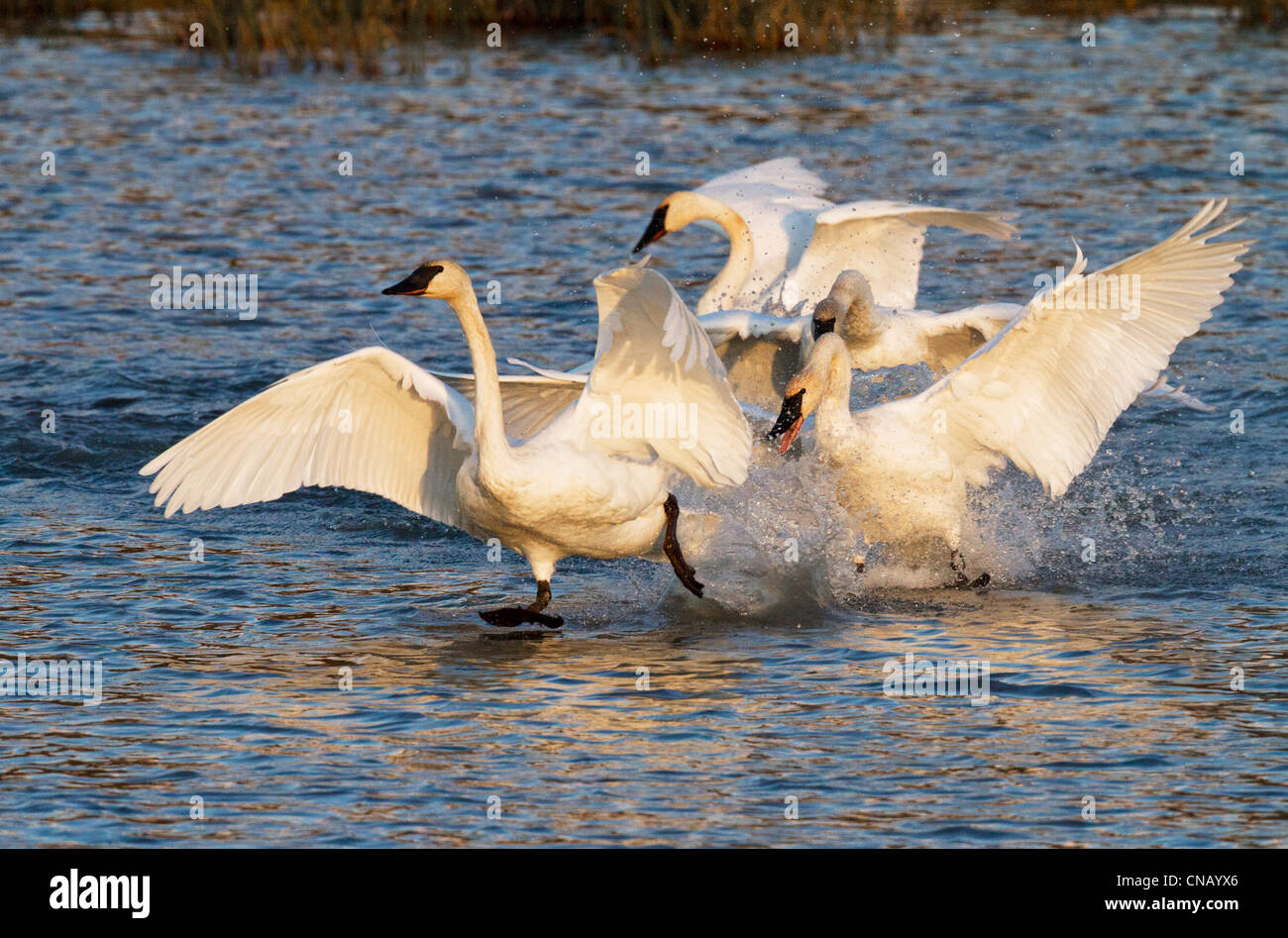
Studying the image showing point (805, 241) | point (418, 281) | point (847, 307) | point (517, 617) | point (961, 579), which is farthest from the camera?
point (805, 241)

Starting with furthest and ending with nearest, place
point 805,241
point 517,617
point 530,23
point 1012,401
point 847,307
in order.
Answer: point 530,23 → point 805,241 → point 847,307 → point 1012,401 → point 517,617

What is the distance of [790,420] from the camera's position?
8.25 m

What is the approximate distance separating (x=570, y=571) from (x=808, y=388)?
1.64 metres

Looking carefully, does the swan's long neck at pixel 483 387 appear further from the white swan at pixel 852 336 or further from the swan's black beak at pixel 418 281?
the white swan at pixel 852 336

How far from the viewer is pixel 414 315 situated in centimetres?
1369

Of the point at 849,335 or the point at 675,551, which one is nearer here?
the point at 675,551

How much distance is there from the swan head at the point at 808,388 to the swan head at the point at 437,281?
1541 mm

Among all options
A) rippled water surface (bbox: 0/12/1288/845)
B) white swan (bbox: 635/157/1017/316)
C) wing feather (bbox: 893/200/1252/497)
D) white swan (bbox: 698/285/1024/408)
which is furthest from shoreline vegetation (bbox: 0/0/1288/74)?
wing feather (bbox: 893/200/1252/497)

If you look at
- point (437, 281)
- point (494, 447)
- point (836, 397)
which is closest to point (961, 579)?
point (836, 397)

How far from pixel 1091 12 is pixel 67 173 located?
13152 mm

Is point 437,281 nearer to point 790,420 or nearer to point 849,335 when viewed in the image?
point 790,420

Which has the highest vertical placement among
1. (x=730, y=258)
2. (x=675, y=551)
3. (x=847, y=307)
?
(x=730, y=258)

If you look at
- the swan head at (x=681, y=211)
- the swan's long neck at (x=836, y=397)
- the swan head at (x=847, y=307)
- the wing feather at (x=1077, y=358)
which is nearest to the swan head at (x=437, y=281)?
the swan's long neck at (x=836, y=397)
